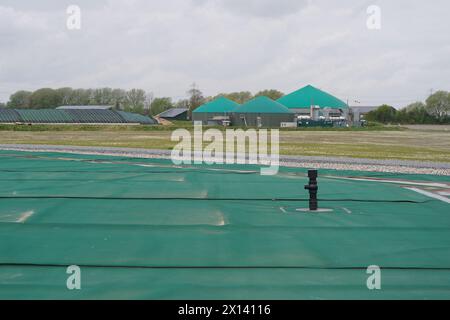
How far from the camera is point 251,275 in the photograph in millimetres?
7602

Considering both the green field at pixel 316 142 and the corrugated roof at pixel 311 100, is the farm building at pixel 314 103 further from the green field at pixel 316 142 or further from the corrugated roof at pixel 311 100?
the green field at pixel 316 142

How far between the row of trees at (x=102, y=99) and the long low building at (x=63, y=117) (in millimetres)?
52889

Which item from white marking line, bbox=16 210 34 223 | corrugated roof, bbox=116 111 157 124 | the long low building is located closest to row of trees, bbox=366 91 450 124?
corrugated roof, bbox=116 111 157 124

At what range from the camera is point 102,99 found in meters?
168

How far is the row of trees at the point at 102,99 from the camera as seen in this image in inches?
6112

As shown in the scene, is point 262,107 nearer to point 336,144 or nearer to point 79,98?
point 336,144

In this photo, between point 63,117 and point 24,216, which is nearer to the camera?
point 24,216

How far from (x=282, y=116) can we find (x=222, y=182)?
77.9 m

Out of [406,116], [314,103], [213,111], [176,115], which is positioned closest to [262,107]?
[314,103]

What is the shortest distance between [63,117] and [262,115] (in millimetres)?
30554

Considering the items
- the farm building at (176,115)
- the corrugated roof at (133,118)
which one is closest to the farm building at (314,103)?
the corrugated roof at (133,118)
